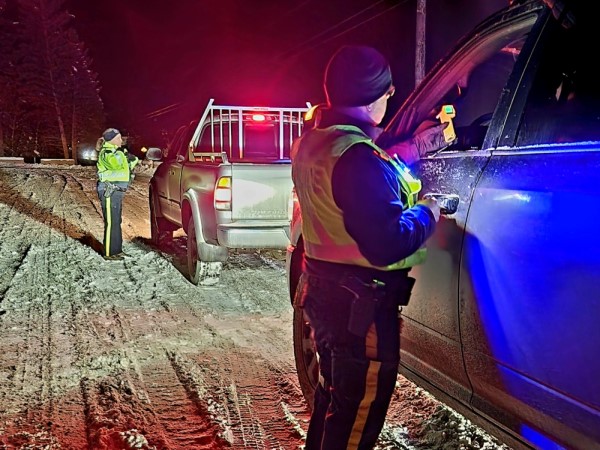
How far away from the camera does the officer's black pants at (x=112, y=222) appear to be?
27.5 feet

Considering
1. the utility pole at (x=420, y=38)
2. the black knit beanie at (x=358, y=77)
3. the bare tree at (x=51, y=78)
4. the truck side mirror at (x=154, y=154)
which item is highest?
the bare tree at (x=51, y=78)

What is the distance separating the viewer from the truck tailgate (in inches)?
253

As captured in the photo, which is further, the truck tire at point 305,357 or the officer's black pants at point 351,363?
the truck tire at point 305,357

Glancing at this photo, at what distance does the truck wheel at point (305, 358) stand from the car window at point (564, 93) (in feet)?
5.55

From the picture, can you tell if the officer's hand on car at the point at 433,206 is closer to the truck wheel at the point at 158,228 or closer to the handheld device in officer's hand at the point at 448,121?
the handheld device in officer's hand at the point at 448,121

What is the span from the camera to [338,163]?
80.3 inches

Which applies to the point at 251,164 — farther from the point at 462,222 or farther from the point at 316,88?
the point at 316,88

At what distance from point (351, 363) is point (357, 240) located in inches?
17.8

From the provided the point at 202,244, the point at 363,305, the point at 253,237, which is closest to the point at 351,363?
the point at 363,305

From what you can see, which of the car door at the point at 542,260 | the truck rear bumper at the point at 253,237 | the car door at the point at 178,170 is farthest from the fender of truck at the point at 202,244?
the car door at the point at 542,260

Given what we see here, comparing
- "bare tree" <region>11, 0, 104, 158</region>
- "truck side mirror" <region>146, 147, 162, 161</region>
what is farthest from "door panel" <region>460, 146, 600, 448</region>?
"bare tree" <region>11, 0, 104, 158</region>

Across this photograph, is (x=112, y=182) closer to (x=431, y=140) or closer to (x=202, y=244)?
(x=202, y=244)

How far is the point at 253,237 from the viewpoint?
6.54m

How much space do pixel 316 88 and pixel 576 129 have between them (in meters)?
37.3
